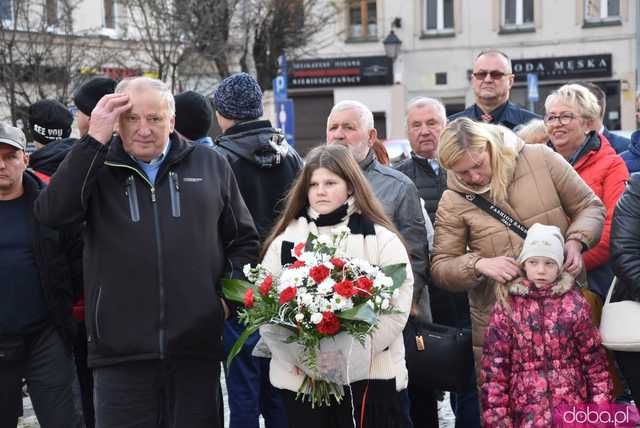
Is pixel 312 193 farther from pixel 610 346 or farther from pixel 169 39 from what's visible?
pixel 169 39

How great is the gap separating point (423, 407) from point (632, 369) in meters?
1.55

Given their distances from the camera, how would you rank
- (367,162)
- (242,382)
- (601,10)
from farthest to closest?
(601,10) → (242,382) → (367,162)

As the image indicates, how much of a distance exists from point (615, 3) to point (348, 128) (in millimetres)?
28465

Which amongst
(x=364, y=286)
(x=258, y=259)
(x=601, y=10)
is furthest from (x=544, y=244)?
(x=601, y=10)

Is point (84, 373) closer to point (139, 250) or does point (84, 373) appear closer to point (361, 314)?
point (139, 250)

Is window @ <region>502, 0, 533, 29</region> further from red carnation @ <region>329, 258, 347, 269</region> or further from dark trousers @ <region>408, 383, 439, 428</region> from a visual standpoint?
red carnation @ <region>329, 258, 347, 269</region>

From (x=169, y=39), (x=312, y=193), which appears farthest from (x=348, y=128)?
(x=169, y=39)

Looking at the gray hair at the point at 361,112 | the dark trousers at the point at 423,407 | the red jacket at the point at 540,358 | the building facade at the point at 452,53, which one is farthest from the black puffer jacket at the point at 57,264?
the building facade at the point at 452,53

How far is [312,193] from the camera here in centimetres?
470

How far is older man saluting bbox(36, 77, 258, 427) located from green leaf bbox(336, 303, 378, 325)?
29.9 inches

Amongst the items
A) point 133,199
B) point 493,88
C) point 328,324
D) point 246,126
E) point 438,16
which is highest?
point 438,16

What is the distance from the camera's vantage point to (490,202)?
512cm

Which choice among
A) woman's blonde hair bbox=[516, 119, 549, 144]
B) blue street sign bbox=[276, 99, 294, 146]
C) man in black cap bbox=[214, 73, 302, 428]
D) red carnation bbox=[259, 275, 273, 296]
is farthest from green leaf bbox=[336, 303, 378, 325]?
blue street sign bbox=[276, 99, 294, 146]

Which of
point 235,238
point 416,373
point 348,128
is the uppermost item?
point 348,128
